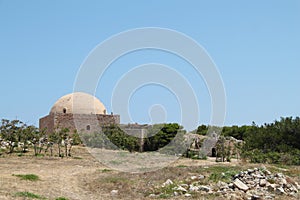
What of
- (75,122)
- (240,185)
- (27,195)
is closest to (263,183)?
(240,185)

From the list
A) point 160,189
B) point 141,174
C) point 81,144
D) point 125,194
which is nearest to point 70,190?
point 125,194

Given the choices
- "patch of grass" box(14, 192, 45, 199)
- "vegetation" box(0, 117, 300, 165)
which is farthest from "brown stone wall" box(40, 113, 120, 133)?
"patch of grass" box(14, 192, 45, 199)

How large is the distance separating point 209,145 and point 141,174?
53.0 ft

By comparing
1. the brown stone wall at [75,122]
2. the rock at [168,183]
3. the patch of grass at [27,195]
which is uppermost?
the brown stone wall at [75,122]

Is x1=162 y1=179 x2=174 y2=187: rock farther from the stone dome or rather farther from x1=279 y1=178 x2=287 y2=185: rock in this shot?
the stone dome

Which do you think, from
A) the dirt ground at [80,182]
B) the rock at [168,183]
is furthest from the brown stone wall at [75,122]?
the rock at [168,183]

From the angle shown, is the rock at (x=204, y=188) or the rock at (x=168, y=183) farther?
the rock at (x=168, y=183)

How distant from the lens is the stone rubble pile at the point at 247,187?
11.6 m

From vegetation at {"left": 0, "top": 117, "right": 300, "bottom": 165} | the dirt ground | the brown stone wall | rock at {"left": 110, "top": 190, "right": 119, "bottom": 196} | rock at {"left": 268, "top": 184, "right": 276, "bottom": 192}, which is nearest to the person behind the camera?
the dirt ground

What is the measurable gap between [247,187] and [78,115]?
26511 millimetres

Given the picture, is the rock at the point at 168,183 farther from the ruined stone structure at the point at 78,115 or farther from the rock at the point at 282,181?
the ruined stone structure at the point at 78,115

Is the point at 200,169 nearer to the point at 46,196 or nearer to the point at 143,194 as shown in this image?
the point at 143,194

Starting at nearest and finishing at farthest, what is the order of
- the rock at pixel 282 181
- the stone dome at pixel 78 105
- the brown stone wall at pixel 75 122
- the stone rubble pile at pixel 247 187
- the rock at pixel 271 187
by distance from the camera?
the stone rubble pile at pixel 247 187 → the rock at pixel 271 187 → the rock at pixel 282 181 → the brown stone wall at pixel 75 122 → the stone dome at pixel 78 105

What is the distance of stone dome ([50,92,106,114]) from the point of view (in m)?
38.4
